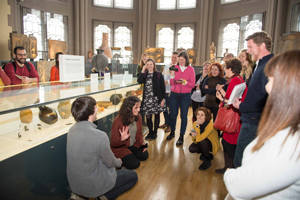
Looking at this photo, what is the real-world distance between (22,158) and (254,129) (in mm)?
2171

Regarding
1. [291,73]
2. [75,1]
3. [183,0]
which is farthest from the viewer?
[183,0]

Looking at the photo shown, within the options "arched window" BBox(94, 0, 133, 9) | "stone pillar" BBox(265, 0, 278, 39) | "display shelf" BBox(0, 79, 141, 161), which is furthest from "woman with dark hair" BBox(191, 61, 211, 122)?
"arched window" BBox(94, 0, 133, 9)

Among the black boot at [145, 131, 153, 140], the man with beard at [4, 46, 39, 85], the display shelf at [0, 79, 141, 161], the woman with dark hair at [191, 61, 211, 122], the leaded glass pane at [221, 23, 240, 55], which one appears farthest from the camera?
the leaded glass pane at [221, 23, 240, 55]

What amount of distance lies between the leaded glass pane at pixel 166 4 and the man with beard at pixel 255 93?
1191cm

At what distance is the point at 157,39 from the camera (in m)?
13.0

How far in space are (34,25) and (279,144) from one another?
11.8 meters

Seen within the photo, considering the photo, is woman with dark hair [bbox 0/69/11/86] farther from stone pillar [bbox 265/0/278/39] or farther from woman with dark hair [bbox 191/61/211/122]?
stone pillar [bbox 265/0/278/39]

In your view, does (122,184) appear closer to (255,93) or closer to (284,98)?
(255,93)

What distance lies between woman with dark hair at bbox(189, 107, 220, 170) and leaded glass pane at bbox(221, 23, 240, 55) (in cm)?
915

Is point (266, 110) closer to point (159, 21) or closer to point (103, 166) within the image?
point (103, 166)

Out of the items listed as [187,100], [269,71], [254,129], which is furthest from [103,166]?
[187,100]

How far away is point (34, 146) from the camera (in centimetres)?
194

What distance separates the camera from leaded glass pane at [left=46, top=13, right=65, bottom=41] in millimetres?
10742

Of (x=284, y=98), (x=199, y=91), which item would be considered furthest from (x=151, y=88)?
(x=284, y=98)
